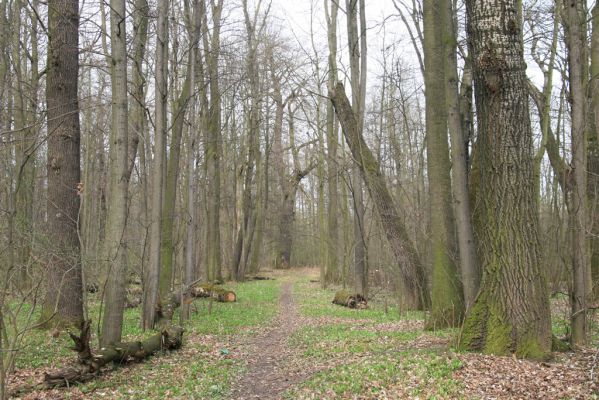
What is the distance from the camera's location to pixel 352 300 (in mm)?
14945

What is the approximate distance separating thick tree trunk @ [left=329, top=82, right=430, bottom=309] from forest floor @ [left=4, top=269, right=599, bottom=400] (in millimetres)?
1189

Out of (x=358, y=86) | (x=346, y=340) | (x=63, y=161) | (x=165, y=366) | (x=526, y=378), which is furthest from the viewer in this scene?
(x=358, y=86)

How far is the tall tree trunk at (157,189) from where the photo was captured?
392 inches

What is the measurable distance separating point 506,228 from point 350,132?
22.4 feet

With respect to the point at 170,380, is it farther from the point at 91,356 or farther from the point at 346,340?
the point at 346,340

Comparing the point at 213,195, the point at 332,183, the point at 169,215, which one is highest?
the point at 332,183

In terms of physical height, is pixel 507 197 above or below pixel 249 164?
below

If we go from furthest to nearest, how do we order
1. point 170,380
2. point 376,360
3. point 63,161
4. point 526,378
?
1. point 63,161
2. point 376,360
3. point 170,380
4. point 526,378

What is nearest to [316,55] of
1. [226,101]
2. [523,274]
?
[226,101]

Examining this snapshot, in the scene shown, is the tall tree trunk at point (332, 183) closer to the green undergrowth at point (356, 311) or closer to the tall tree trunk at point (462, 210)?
the green undergrowth at point (356, 311)

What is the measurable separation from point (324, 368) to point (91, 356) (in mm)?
3098

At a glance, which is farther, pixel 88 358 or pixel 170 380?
pixel 170 380

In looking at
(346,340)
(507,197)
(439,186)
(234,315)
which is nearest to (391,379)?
(507,197)

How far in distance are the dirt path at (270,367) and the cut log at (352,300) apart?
3.56 m
